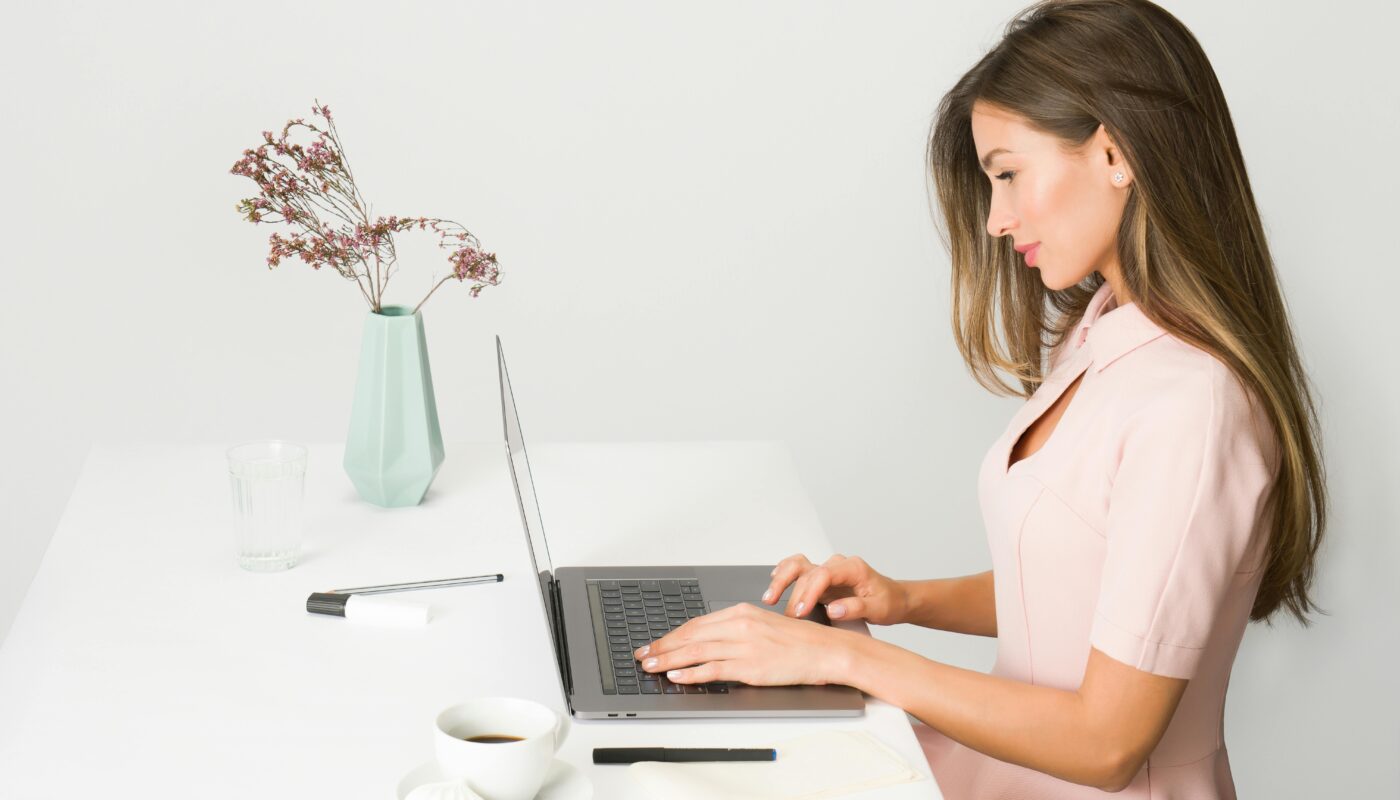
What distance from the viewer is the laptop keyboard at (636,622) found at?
3.86ft

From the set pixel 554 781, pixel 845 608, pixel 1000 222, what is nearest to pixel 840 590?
pixel 845 608

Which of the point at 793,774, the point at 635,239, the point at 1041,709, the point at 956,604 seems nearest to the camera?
the point at 793,774

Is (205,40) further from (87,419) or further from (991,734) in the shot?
(991,734)

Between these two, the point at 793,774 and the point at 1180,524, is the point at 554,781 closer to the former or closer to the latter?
the point at 793,774

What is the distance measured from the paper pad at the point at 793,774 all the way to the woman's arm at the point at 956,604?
0.44m

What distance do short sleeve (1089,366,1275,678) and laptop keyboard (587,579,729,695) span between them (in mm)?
342

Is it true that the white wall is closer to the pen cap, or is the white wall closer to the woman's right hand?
the woman's right hand

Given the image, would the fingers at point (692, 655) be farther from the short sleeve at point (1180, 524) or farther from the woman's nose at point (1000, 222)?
the woman's nose at point (1000, 222)

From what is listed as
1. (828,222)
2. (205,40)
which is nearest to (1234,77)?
(828,222)

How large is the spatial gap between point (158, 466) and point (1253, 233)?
1291mm

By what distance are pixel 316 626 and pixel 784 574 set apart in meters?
0.46

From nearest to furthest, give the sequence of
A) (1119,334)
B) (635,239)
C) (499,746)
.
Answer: (499,746), (1119,334), (635,239)

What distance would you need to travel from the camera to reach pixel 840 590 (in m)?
1.44

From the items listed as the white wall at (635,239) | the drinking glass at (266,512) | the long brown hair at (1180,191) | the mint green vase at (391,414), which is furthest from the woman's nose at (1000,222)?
the white wall at (635,239)
